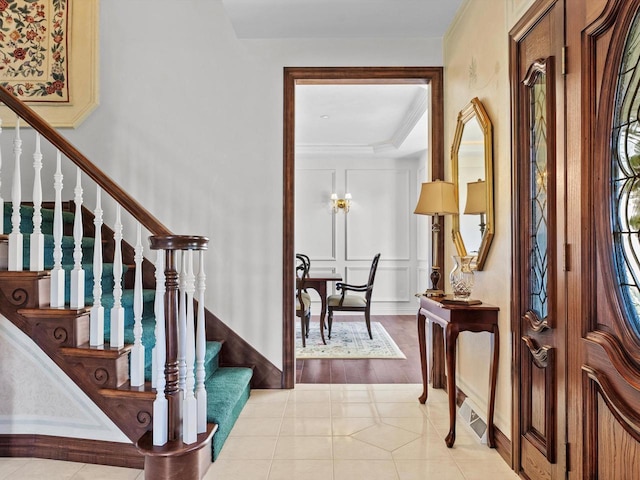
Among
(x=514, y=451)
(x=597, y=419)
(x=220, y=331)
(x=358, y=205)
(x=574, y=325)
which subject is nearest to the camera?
(x=597, y=419)

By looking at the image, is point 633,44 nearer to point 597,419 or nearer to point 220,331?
point 597,419

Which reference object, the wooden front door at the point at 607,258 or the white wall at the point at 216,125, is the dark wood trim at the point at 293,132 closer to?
the white wall at the point at 216,125

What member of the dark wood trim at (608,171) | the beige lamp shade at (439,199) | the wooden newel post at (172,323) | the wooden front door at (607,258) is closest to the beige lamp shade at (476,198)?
the beige lamp shade at (439,199)

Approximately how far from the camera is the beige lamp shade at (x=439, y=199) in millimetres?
2789

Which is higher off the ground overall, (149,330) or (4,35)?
(4,35)

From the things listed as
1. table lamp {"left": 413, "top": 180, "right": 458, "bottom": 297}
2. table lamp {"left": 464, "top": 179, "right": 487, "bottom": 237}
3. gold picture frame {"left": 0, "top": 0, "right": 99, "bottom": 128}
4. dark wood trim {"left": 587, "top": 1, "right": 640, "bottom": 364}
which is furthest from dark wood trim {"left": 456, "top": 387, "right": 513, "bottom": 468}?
gold picture frame {"left": 0, "top": 0, "right": 99, "bottom": 128}

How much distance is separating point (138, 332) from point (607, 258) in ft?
6.39

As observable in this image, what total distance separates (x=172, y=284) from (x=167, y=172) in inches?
67.5

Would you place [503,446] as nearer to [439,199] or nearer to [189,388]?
[439,199]

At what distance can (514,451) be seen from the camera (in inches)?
81.1

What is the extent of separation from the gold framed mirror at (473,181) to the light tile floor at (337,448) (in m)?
1.04

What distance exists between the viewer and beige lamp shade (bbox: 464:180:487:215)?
255 cm

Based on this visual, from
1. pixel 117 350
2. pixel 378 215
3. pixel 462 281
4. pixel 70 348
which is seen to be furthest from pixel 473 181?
pixel 378 215

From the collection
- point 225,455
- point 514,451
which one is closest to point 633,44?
point 514,451
